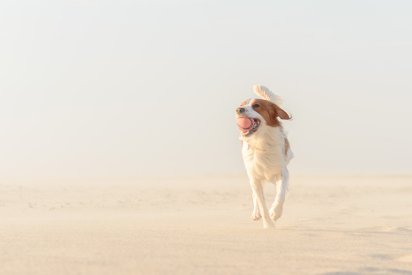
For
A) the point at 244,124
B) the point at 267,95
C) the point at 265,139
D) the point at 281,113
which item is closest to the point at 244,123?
the point at 244,124

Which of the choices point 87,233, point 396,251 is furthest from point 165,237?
point 396,251

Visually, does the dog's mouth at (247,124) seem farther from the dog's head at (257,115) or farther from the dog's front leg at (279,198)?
the dog's front leg at (279,198)

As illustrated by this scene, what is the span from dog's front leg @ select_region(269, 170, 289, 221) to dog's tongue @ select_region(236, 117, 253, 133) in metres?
0.76

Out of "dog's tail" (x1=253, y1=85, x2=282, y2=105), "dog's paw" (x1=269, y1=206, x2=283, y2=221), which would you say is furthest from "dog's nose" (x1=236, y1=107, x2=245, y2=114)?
"dog's paw" (x1=269, y1=206, x2=283, y2=221)

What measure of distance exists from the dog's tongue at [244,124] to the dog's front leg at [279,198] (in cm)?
76

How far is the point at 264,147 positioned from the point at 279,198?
58 cm

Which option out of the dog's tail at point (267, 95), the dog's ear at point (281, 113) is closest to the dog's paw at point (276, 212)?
the dog's ear at point (281, 113)

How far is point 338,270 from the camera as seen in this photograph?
3697 mm

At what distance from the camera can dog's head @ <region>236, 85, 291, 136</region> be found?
251 inches

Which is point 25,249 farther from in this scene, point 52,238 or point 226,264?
point 226,264

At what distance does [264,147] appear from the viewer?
6719mm

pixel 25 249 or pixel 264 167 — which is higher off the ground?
pixel 264 167

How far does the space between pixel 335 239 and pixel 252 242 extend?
858 millimetres

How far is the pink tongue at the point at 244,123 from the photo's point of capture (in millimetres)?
6395
